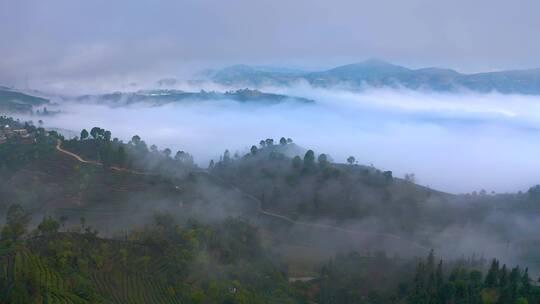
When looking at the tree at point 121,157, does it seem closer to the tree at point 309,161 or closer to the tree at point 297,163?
the tree at point 297,163

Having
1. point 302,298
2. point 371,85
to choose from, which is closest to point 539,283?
point 302,298

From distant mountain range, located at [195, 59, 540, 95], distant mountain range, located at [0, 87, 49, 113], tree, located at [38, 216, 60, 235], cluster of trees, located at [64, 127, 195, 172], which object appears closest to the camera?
tree, located at [38, 216, 60, 235]

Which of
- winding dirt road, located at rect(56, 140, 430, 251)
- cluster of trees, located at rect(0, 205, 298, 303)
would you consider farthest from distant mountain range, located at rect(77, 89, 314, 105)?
cluster of trees, located at rect(0, 205, 298, 303)

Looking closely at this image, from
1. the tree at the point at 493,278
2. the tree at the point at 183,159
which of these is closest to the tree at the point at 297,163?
the tree at the point at 183,159

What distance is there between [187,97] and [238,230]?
4692cm

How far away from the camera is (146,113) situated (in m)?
58.3

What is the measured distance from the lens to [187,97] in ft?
216

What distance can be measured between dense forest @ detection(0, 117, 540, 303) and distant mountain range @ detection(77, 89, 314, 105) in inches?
1015

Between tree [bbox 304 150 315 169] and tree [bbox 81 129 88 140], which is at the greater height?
tree [bbox 81 129 88 140]

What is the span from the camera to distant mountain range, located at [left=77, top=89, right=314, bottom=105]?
6109 cm

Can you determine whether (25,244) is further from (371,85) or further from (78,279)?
(371,85)

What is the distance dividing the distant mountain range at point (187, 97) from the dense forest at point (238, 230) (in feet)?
84.6

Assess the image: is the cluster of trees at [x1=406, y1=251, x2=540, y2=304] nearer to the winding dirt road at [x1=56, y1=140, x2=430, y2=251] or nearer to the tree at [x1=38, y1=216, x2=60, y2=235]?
the winding dirt road at [x1=56, y1=140, x2=430, y2=251]

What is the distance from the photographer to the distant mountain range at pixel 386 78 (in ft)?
211
